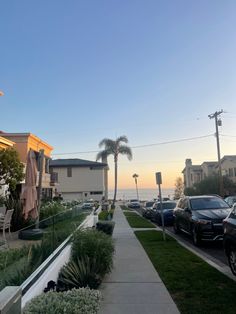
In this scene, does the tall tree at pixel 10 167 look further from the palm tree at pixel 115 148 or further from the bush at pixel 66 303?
the palm tree at pixel 115 148

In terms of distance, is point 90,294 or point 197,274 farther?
point 197,274

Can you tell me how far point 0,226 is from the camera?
41.0ft

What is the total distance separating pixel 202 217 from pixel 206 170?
61.4m

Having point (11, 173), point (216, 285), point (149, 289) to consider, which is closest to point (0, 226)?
point (11, 173)

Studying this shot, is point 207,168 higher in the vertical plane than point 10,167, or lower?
higher

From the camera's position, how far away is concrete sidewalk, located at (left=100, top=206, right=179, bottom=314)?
231 inches

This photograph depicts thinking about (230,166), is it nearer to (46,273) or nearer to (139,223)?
(139,223)

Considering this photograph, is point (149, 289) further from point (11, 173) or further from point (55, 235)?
point (11, 173)

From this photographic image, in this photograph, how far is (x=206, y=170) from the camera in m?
72.6

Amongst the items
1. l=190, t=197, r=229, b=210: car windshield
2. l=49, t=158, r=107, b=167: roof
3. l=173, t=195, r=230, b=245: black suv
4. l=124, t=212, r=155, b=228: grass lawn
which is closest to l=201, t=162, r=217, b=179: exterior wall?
l=49, t=158, r=107, b=167: roof

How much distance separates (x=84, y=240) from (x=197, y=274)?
257cm

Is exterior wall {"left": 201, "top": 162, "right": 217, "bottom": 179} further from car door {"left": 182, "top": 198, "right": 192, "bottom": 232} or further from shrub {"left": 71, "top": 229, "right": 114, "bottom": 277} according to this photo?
shrub {"left": 71, "top": 229, "right": 114, "bottom": 277}

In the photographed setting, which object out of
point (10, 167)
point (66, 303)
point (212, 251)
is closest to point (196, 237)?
point (212, 251)

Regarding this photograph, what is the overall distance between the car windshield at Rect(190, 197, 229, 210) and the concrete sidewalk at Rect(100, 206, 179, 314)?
4649 millimetres
